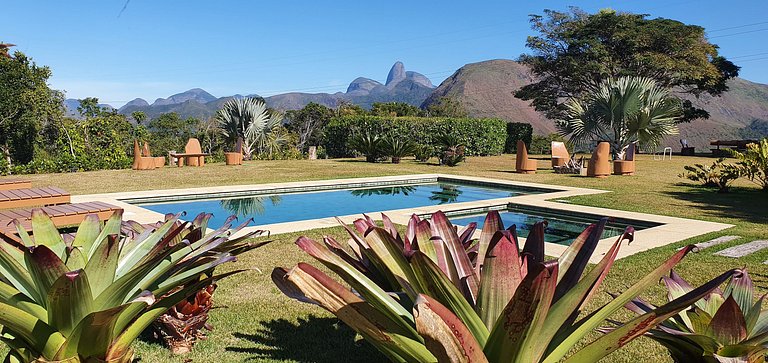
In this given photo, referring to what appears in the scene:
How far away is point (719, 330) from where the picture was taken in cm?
190

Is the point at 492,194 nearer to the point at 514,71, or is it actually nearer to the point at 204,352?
the point at 204,352

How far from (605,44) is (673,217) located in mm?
25657

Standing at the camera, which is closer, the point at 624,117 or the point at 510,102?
the point at 624,117

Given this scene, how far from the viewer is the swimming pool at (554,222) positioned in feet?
28.4

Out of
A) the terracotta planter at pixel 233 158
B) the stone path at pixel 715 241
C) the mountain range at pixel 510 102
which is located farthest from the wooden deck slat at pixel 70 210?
the mountain range at pixel 510 102

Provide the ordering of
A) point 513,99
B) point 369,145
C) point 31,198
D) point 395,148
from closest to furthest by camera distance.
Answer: point 31,198, point 395,148, point 369,145, point 513,99

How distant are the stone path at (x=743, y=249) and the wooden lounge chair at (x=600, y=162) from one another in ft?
30.7

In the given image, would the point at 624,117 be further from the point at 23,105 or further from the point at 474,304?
the point at 23,105

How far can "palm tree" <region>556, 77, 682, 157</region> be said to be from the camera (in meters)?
19.6

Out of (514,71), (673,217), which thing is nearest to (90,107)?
(673,217)

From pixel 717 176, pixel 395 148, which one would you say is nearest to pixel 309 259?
pixel 717 176

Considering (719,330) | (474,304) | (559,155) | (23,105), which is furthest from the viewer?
(559,155)

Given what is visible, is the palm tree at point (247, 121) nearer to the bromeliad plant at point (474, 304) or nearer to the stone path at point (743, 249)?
the stone path at point (743, 249)

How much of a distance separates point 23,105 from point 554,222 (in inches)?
724
